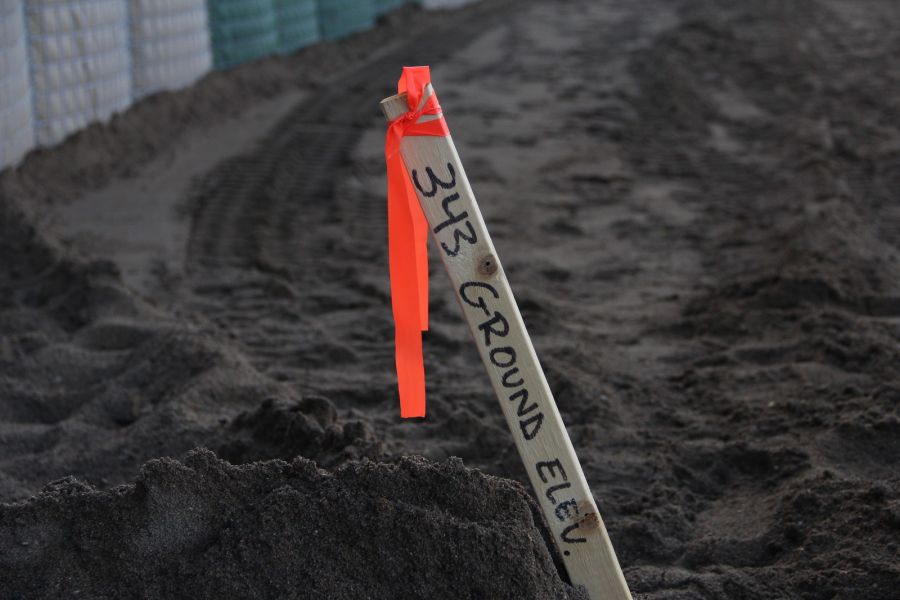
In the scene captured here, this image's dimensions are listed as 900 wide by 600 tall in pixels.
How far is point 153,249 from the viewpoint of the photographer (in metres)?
5.42

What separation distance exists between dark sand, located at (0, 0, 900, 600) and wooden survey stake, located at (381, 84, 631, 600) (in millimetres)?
78

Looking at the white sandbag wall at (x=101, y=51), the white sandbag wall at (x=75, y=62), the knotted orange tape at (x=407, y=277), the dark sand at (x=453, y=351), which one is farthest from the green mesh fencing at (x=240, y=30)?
the knotted orange tape at (x=407, y=277)

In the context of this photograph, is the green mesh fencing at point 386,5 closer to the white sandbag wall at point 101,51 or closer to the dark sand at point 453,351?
the white sandbag wall at point 101,51

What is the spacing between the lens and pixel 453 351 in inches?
161

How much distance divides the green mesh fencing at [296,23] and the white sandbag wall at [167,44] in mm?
1538

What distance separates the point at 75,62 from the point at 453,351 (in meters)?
4.03

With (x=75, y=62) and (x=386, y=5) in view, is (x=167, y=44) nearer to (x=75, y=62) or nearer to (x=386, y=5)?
(x=75, y=62)

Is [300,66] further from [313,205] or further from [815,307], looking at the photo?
[815,307]

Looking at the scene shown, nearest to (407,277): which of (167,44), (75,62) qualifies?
(75,62)

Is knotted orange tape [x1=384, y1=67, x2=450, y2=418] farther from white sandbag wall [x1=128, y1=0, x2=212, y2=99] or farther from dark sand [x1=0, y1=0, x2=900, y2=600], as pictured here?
white sandbag wall [x1=128, y1=0, x2=212, y2=99]

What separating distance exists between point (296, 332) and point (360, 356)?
0.41m

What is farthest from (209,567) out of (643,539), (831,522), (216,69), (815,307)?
(216,69)

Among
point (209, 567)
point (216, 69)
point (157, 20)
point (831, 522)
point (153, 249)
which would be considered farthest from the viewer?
point (216, 69)

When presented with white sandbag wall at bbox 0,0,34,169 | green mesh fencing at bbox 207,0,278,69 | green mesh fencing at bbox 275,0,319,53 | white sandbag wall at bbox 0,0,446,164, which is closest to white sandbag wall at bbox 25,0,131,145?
white sandbag wall at bbox 0,0,446,164
